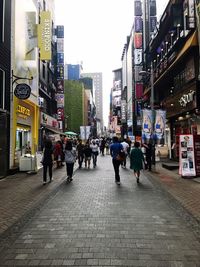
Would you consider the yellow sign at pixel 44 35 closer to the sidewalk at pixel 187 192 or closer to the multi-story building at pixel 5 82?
the multi-story building at pixel 5 82

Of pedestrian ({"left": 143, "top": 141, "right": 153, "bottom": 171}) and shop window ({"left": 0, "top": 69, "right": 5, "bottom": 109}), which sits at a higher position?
shop window ({"left": 0, "top": 69, "right": 5, "bottom": 109})

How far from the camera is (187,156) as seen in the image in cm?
1548

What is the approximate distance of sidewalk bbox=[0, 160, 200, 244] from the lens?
7844 millimetres

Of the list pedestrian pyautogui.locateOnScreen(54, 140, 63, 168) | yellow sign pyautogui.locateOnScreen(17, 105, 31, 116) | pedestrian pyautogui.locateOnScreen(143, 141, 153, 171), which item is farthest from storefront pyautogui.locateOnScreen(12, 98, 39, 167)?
pedestrian pyautogui.locateOnScreen(143, 141, 153, 171)

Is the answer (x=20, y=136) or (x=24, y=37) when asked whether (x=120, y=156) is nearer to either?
(x=20, y=136)

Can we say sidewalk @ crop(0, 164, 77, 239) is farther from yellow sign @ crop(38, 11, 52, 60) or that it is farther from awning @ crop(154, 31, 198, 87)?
yellow sign @ crop(38, 11, 52, 60)

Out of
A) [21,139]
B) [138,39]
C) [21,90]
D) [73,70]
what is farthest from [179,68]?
[73,70]

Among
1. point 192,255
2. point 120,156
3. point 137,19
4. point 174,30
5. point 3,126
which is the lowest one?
point 192,255

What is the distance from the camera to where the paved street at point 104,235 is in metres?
5.04

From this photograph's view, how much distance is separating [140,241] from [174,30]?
20.6 meters

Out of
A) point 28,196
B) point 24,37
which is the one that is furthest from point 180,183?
point 24,37

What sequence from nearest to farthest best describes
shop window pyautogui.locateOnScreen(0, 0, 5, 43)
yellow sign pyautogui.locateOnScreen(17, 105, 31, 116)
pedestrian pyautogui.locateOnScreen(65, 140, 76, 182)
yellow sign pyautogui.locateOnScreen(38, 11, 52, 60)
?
pedestrian pyautogui.locateOnScreen(65, 140, 76, 182)
shop window pyautogui.locateOnScreen(0, 0, 5, 43)
yellow sign pyautogui.locateOnScreen(17, 105, 31, 116)
yellow sign pyautogui.locateOnScreen(38, 11, 52, 60)

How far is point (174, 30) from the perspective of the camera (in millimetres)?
24109

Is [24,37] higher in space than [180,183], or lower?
higher
